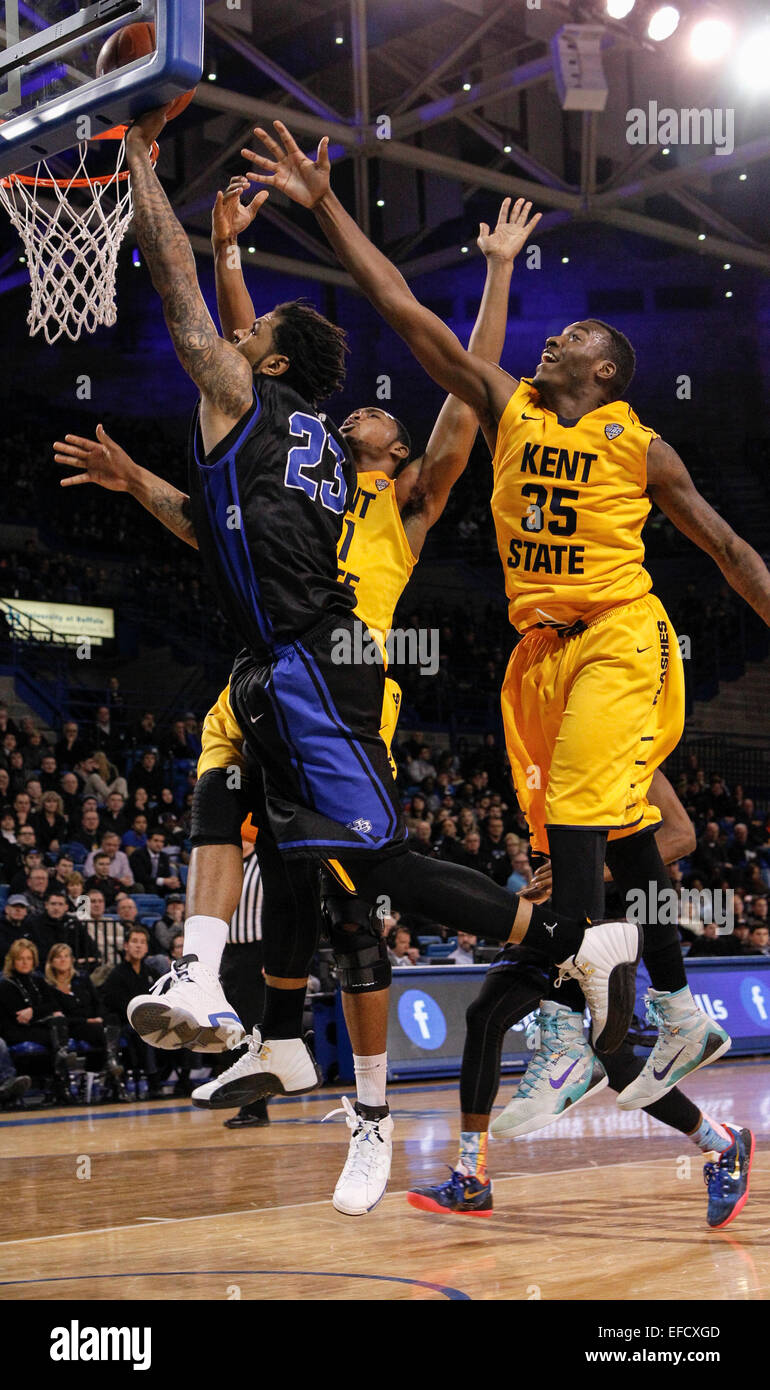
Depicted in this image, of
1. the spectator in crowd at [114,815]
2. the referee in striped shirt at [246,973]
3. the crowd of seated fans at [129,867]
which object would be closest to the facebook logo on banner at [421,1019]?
the crowd of seated fans at [129,867]

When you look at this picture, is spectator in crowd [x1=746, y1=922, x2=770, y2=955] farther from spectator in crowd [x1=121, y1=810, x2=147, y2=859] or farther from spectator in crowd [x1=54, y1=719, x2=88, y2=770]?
spectator in crowd [x1=54, y1=719, x2=88, y2=770]

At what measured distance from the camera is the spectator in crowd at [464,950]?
13.6m

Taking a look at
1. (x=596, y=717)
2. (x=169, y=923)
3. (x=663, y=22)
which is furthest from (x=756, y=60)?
(x=596, y=717)

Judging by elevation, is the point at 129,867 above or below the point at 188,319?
below

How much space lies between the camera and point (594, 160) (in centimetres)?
2058

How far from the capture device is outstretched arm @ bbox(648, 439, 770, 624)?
4.88 meters

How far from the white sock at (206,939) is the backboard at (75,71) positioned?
269cm

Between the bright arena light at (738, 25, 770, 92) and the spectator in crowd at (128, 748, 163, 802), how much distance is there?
11.2 meters

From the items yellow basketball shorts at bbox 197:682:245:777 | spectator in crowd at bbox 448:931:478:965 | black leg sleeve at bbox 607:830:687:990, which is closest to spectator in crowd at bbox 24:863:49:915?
spectator in crowd at bbox 448:931:478:965

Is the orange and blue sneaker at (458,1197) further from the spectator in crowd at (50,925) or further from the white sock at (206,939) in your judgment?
A: the spectator in crowd at (50,925)

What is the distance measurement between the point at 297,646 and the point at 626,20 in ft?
A: 51.5

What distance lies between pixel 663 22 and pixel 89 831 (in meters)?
11.8

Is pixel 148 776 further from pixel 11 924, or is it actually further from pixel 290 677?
pixel 290 677

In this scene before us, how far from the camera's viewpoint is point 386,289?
4730 millimetres
